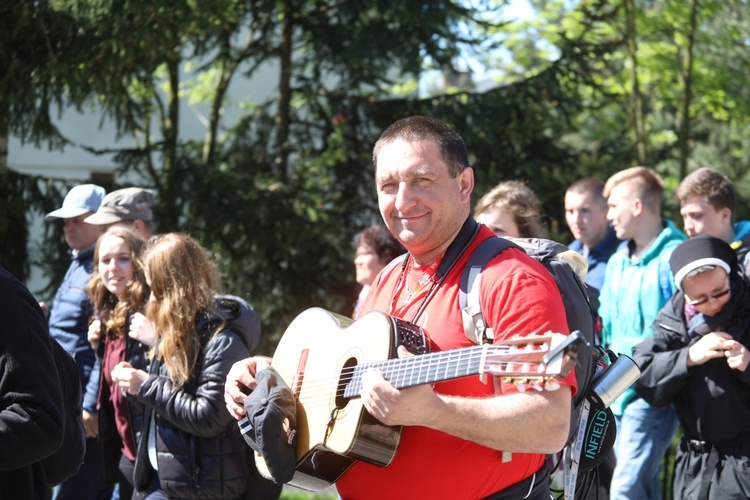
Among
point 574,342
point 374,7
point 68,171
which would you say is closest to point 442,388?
point 574,342

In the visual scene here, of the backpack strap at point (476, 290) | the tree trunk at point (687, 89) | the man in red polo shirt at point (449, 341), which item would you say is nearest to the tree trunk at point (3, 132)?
the man in red polo shirt at point (449, 341)

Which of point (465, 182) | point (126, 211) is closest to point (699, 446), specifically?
point (465, 182)

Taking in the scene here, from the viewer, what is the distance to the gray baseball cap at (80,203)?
20.0 ft

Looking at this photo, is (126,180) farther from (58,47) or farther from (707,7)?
(707,7)

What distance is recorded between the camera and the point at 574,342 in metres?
2.11

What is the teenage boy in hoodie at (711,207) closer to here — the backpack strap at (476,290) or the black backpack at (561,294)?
the black backpack at (561,294)

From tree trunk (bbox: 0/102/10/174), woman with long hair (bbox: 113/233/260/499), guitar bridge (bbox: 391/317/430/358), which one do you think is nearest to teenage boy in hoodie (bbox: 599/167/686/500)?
woman with long hair (bbox: 113/233/260/499)

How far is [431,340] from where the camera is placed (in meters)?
2.59

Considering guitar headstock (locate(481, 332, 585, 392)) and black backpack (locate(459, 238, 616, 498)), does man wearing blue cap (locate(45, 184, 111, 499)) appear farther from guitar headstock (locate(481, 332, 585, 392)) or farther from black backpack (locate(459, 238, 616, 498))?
guitar headstock (locate(481, 332, 585, 392))

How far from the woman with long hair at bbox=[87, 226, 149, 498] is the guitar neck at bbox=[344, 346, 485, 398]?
2.79 meters

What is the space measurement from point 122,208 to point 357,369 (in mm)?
3996

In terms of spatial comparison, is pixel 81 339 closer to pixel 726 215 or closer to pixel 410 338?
pixel 410 338

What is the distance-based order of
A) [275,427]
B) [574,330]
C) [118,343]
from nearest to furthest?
1. [574,330]
2. [275,427]
3. [118,343]

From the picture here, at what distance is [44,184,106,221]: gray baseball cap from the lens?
6109 mm
